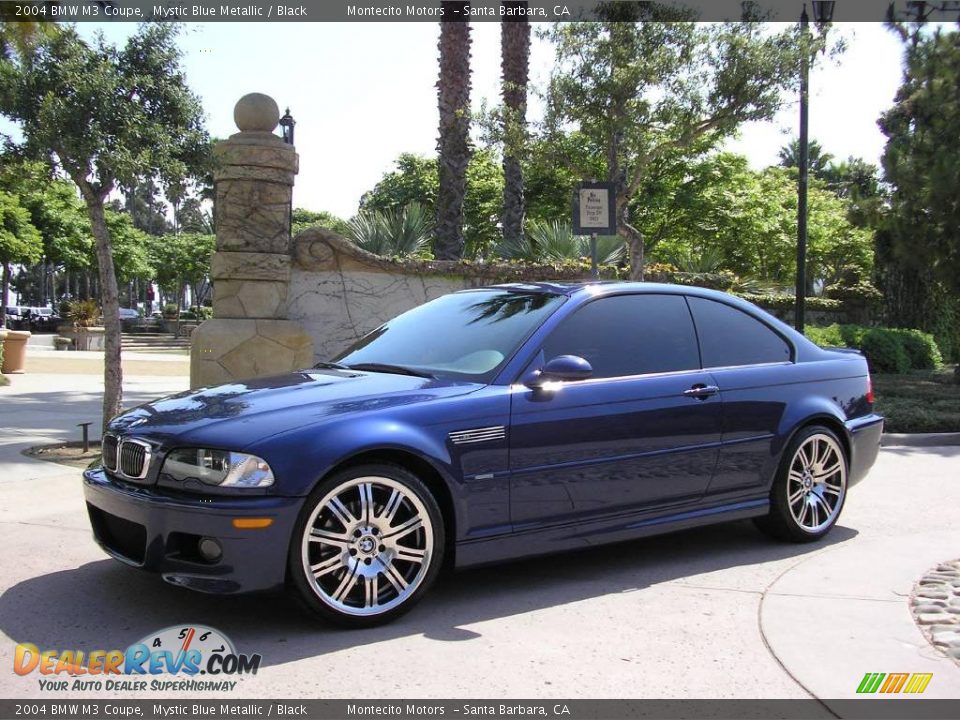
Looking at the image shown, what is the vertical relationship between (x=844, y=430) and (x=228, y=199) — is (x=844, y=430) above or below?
below

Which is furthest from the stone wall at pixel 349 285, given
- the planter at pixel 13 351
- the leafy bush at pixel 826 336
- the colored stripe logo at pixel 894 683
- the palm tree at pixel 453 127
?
the planter at pixel 13 351

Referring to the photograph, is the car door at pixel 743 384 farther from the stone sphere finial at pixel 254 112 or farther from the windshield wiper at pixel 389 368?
the stone sphere finial at pixel 254 112

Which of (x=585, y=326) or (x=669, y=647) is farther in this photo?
(x=585, y=326)

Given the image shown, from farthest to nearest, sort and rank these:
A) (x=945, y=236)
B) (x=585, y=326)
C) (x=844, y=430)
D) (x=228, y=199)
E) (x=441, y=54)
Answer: (x=441, y=54)
(x=945, y=236)
(x=228, y=199)
(x=844, y=430)
(x=585, y=326)

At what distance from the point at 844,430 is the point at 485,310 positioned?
2.43 meters

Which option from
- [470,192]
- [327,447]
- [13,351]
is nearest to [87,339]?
[470,192]

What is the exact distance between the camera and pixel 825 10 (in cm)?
1367

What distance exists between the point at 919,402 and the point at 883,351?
6.46 metres

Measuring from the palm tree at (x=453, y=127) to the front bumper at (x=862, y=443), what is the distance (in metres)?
10.8

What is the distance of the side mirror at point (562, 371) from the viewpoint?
4.62 metres

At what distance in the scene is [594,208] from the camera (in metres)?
9.38

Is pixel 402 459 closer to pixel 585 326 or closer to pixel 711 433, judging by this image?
pixel 585 326

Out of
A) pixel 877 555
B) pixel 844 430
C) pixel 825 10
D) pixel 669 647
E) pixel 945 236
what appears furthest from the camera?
pixel 945 236
